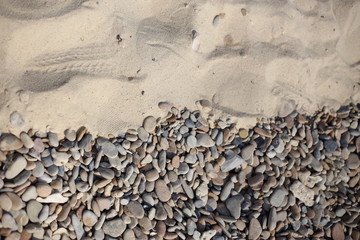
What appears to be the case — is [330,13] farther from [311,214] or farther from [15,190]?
[15,190]

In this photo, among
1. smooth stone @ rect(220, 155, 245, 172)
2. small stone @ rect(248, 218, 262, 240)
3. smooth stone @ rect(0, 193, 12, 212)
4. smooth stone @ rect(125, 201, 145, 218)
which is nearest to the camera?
smooth stone @ rect(0, 193, 12, 212)

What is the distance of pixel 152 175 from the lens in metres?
2.23

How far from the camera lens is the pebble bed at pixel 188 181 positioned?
2.03 metres

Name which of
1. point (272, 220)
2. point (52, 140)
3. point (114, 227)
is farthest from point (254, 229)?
point (52, 140)

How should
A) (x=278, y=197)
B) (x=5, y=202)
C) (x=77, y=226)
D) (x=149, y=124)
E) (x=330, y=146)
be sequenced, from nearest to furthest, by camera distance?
1. (x=5, y=202)
2. (x=77, y=226)
3. (x=149, y=124)
4. (x=278, y=197)
5. (x=330, y=146)

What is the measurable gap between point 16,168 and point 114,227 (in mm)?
616

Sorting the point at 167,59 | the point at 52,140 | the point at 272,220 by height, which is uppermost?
the point at 167,59

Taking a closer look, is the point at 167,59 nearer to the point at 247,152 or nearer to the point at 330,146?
the point at 247,152

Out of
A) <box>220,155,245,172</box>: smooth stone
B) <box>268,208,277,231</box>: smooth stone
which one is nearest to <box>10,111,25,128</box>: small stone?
<box>220,155,245,172</box>: smooth stone

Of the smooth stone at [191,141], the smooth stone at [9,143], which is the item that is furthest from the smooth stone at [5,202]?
the smooth stone at [191,141]

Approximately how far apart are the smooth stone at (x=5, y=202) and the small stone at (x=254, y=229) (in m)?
1.37

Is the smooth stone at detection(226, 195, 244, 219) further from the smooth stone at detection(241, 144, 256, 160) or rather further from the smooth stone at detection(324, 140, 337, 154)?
the smooth stone at detection(324, 140, 337, 154)

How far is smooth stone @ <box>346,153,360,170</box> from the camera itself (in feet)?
8.78

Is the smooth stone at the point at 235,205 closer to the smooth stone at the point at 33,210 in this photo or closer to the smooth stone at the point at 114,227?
the smooth stone at the point at 114,227
